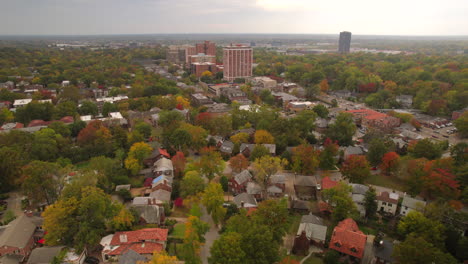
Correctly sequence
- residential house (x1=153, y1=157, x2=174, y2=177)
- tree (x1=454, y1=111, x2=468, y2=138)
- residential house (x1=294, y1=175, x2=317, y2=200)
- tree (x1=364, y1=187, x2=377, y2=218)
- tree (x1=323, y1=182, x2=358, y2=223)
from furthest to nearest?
1. tree (x1=454, y1=111, x2=468, y2=138)
2. residential house (x1=153, y1=157, x2=174, y2=177)
3. residential house (x1=294, y1=175, x2=317, y2=200)
4. tree (x1=364, y1=187, x2=377, y2=218)
5. tree (x1=323, y1=182, x2=358, y2=223)

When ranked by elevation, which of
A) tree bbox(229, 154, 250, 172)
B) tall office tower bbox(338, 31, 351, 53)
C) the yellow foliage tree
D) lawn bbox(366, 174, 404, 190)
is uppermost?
tall office tower bbox(338, 31, 351, 53)

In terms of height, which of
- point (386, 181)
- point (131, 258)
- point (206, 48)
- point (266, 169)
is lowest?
point (386, 181)

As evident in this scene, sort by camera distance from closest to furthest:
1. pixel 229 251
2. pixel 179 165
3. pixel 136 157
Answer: pixel 229 251
pixel 179 165
pixel 136 157

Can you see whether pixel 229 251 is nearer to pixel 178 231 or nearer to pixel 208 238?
pixel 208 238

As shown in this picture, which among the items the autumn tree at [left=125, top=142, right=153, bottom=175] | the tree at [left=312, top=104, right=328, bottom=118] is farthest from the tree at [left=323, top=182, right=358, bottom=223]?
the tree at [left=312, top=104, right=328, bottom=118]

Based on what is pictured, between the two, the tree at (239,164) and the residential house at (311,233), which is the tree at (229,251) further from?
the tree at (239,164)

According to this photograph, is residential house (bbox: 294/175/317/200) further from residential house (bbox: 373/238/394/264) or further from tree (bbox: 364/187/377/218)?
residential house (bbox: 373/238/394/264)

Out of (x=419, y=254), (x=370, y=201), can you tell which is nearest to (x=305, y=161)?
(x=370, y=201)

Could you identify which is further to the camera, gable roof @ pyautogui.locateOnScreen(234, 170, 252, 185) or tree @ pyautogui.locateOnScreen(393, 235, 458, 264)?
gable roof @ pyautogui.locateOnScreen(234, 170, 252, 185)
